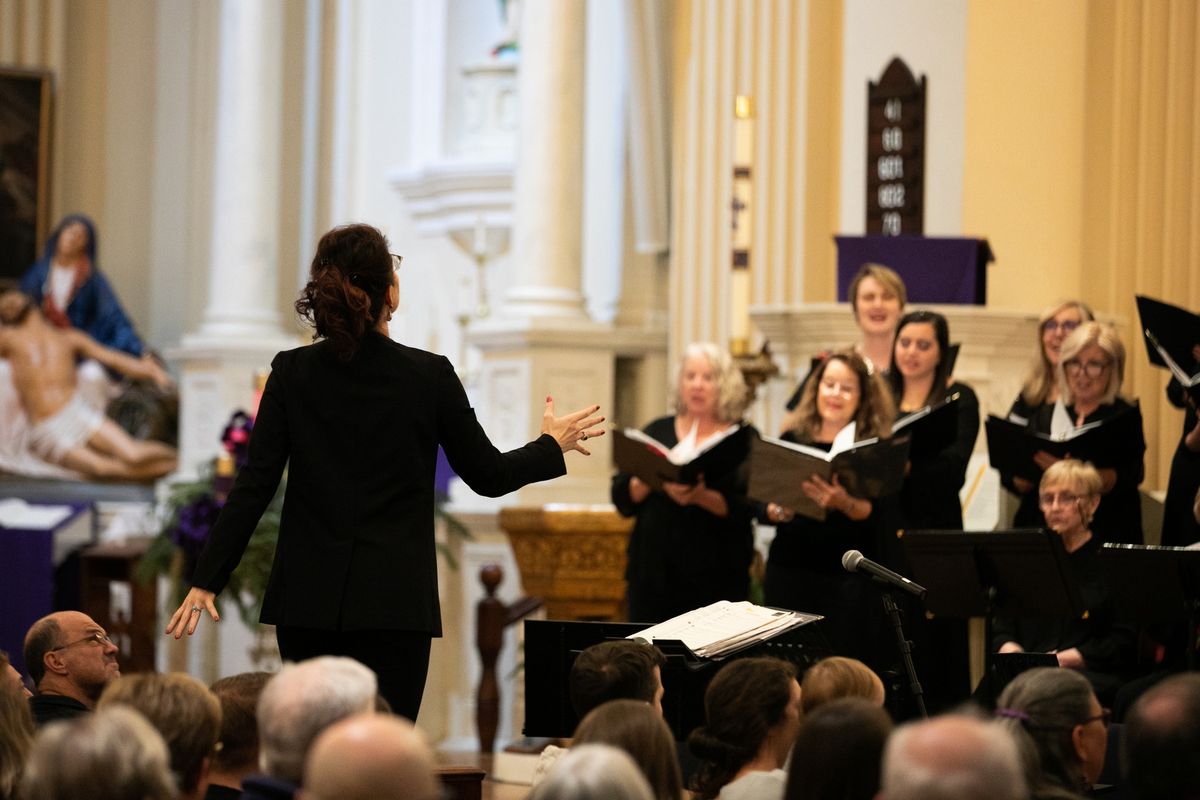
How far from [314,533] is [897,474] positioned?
2.24m

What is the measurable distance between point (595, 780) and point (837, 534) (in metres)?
3.44

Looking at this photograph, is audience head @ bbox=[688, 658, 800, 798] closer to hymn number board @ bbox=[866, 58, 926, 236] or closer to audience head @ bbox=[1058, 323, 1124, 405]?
audience head @ bbox=[1058, 323, 1124, 405]

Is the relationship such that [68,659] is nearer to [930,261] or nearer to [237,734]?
[237,734]

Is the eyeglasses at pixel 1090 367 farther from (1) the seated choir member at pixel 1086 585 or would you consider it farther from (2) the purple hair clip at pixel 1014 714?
(2) the purple hair clip at pixel 1014 714

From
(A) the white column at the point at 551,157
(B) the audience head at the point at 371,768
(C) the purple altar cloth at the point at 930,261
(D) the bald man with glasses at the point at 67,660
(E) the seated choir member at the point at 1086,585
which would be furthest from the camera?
(A) the white column at the point at 551,157

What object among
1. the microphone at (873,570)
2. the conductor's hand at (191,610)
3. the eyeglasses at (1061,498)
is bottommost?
the conductor's hand at (191,610)

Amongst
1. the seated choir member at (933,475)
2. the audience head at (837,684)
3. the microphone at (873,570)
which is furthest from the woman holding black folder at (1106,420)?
the audience head at (837,684)

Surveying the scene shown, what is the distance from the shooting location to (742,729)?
3.78 m

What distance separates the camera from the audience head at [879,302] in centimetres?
661

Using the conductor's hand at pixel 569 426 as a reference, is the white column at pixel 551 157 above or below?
above

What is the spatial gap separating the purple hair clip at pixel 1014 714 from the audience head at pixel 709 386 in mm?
3072

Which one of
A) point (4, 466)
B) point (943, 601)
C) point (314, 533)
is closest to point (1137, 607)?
point (943, 601)

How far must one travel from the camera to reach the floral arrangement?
29.8ft

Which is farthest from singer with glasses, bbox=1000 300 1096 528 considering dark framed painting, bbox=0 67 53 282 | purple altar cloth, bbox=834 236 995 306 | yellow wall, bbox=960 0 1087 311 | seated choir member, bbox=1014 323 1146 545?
dark framed painting, bbox=0 67 53 282
